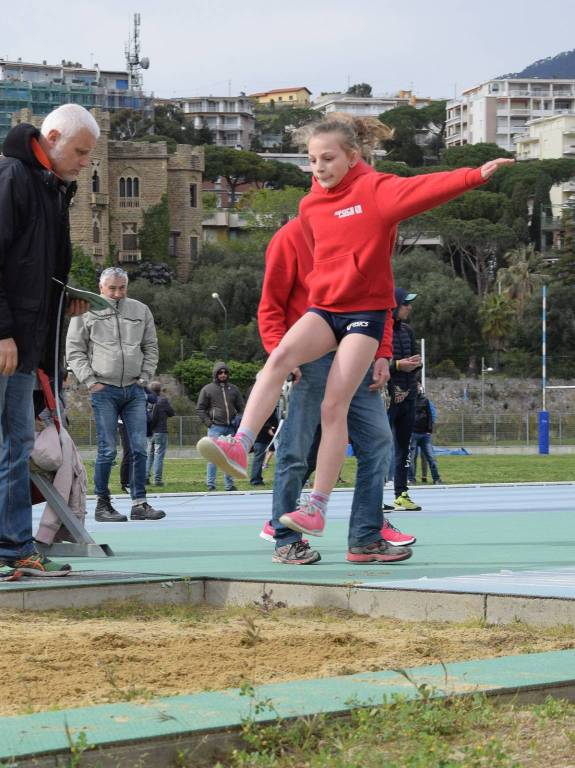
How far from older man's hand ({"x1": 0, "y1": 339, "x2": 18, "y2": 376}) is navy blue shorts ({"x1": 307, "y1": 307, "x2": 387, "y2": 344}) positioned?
138 centimetres

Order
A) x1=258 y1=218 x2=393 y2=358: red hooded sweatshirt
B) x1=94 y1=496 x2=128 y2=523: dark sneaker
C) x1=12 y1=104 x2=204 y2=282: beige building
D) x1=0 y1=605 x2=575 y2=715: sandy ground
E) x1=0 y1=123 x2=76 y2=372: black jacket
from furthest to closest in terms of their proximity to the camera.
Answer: x1=12 y1=104 x2=204 y2=282: beige building
x1=94 y1=496 x2=128 y2=523: dark sneaker
x1=258 y1=218 x2=393 y2=358: red hooded sweatshirt
x1=0 y1=123 x2=76 y2=372: black jacket
x1=0 y1=605 x2=575 y2=715: sandy ground

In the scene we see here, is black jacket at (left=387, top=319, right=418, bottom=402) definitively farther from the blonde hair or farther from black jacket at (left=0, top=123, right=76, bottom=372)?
black jacket at (left=0, top=123, right=76, bottom=372)

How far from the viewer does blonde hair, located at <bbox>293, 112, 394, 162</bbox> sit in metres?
6.76

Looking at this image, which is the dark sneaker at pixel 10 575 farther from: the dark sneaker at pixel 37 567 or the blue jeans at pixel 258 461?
the blue jeans at pixel 258 461

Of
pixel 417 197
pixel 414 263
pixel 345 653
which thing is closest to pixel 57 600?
pixel 345 653

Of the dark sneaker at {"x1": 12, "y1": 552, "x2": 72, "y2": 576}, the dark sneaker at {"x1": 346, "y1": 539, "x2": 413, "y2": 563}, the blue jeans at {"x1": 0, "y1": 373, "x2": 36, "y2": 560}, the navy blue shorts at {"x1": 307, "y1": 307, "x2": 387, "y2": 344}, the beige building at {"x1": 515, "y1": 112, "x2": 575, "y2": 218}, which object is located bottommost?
the dark sneaker at {"x1": 346, "y1": 539, "x2": 413, "y2": 563}

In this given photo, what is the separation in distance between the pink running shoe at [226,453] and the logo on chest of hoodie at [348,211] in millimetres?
1137

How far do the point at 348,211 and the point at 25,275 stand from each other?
1438 mm

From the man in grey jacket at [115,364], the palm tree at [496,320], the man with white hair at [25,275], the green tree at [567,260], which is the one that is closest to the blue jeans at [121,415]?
the man in grey jacket at [115,364]

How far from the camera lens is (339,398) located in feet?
22.5

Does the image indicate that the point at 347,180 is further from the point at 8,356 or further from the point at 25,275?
the point at 8,356

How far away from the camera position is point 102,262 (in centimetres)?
12288

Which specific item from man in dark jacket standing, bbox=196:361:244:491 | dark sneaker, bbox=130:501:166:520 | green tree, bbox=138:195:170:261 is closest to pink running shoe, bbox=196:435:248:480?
dark sneaker, bbox=130:501:166:520

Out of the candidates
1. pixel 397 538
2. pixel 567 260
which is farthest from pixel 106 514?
pixel 567 260
